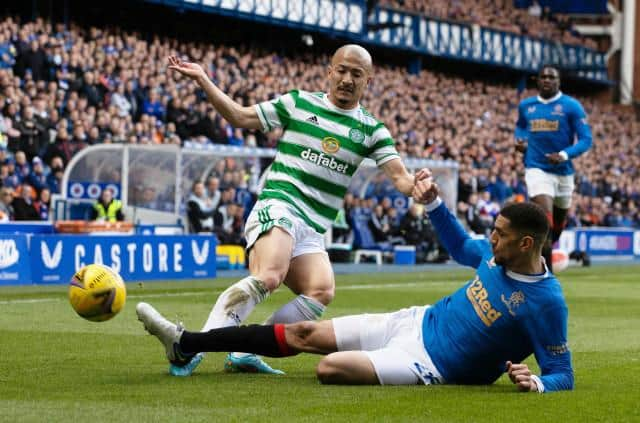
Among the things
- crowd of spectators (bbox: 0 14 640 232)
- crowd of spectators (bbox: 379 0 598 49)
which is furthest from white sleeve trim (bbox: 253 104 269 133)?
crowd of spectators (bbox: 379 0 598 49)

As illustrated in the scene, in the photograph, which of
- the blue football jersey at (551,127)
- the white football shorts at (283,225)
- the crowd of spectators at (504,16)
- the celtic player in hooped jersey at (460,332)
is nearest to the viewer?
the celtic player in hooped jersey at (460,332)

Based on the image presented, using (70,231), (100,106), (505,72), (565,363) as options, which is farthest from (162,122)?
(505,72)

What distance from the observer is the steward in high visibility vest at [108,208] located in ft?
71.1

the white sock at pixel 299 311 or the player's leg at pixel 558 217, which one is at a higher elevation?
the player's leg at pixel 558 217

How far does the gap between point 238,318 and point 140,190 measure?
1529cm

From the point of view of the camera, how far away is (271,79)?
3294 centimetres

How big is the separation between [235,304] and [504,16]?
50.6 meters

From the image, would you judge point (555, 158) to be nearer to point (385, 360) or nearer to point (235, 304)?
point (235, 304)

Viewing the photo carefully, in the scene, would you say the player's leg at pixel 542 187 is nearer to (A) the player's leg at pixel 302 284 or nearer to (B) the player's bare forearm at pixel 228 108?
(A) the player's leg at pixel 302 284

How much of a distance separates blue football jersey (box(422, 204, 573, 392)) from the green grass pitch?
0.14 meters

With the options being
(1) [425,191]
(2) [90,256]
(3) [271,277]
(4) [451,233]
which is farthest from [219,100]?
(2) [90,256]

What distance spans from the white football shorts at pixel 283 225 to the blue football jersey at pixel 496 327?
1.20 metres

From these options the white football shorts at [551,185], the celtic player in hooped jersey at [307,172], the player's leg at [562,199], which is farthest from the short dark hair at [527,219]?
the player's leg at [562,199]

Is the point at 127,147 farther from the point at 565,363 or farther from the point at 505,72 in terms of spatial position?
the point at 505,72
